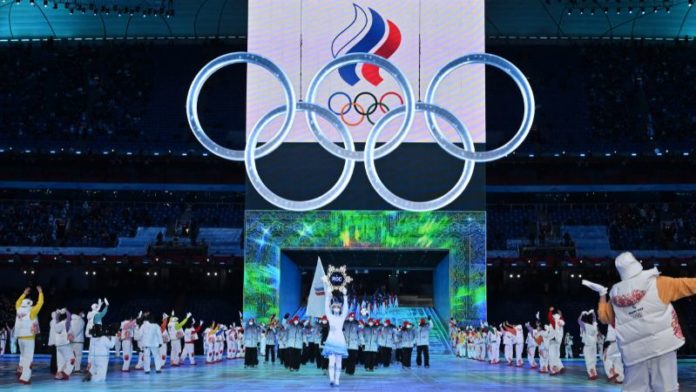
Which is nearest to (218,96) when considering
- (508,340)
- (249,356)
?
(249,356)

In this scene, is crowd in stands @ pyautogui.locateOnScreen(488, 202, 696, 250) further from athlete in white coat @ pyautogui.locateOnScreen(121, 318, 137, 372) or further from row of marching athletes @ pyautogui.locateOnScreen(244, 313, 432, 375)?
athlete in white coat @ pyautogui.locateOnScreen(121, 318, 137, 372)

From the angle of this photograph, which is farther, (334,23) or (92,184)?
(92,184)

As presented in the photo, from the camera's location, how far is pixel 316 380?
19000 mm

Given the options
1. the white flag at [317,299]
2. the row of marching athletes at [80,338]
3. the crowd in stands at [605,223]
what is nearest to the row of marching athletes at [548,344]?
the white flag at [317,299]

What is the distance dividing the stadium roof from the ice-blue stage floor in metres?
25.1

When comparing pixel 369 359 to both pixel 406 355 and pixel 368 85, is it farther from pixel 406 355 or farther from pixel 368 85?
pixel 368 85

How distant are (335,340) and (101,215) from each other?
30860 mm

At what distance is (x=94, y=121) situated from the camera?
46.1 m

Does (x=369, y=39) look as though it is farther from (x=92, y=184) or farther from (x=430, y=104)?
(x=92, y=184)

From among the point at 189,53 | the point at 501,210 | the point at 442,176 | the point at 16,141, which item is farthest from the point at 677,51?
the point at 16,141

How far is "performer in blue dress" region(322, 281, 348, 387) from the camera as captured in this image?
17.0m

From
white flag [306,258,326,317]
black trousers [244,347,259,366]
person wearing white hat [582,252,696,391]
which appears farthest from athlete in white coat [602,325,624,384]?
person wearing white hat [582,252,696,391]

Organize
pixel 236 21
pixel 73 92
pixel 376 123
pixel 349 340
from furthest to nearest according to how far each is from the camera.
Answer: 1. pixel 73 92
2. pixel 236 21
3. pixel 376 123
4. pixel 349 340

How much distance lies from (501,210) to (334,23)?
18.5m
